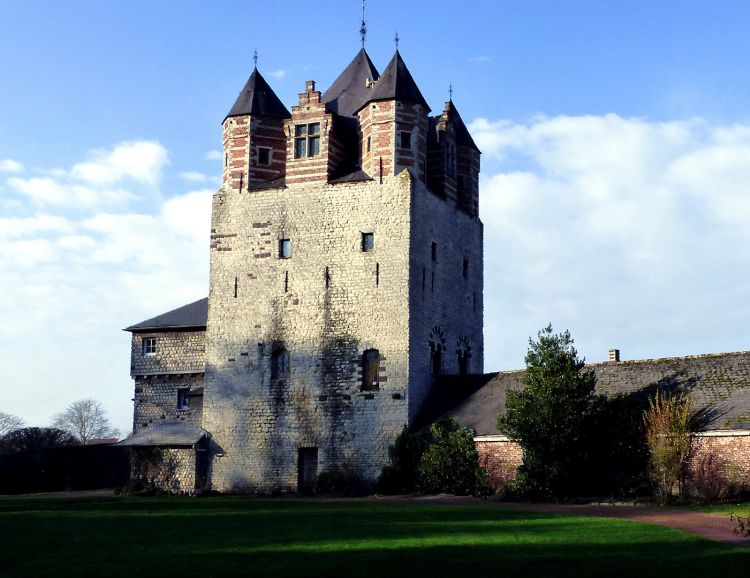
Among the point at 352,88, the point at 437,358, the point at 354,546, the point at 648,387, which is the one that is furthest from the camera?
the point at 352,88

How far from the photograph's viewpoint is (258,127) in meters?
40.8

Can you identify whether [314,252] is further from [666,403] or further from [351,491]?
[666,403]

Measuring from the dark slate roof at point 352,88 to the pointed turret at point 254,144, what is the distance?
2402mm

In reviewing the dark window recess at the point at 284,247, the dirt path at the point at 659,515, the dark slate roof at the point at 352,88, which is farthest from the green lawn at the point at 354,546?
the dark slate roof at the point at 352,88

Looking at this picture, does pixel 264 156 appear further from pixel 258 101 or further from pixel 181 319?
pixel 181 319

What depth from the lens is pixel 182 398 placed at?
141 feet

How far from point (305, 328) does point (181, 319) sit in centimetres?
746

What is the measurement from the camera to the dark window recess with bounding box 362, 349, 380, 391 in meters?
37.6

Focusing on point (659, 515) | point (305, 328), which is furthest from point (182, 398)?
point (659, 515)

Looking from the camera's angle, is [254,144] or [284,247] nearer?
[284,247]

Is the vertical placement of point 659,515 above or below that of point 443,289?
below

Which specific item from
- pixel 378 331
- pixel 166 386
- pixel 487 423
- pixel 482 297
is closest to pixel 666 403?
pixel 487 423

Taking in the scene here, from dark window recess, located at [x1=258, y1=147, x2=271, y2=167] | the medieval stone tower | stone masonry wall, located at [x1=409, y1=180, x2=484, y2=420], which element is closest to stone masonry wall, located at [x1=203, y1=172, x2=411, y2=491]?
the medieval stone tower

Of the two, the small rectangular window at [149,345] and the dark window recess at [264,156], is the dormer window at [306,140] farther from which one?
the small rectangular window at [149,345]
